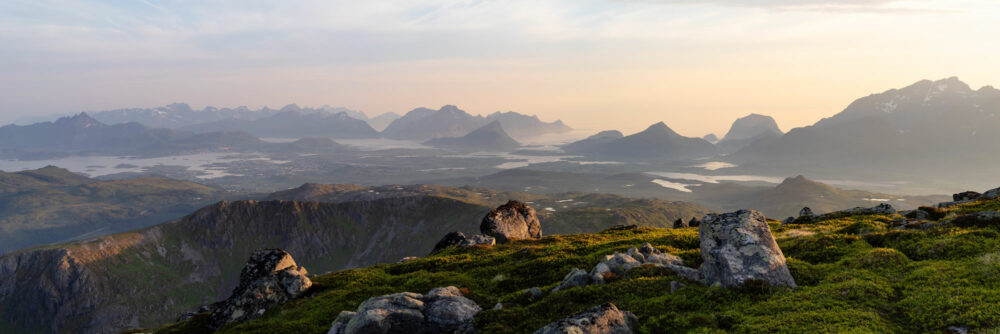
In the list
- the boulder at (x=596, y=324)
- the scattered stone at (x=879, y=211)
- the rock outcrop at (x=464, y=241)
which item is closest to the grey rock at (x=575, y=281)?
the boulder at (x=596, y=324)

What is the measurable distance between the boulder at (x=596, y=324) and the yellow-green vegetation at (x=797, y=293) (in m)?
1.12

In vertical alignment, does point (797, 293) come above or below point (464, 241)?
above

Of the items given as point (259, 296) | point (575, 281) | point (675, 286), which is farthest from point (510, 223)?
point (675, 286)

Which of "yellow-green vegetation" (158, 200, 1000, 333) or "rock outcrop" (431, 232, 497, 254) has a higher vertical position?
"yellow-green vegetation" (158, 200, 1000, 333)

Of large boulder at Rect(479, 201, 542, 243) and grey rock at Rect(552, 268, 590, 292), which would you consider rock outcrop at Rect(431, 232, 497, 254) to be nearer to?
large boulder at Rect(479, 201, 542, 243)

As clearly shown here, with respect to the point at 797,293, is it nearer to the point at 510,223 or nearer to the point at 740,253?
the point at 740,253

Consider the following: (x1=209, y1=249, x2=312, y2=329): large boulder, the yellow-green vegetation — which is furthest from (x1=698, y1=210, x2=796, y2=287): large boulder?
(x1=209, y1=249, x2=312, y2=329): large boulder

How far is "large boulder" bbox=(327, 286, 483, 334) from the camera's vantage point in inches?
829

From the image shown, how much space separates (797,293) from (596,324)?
10575 millimetres

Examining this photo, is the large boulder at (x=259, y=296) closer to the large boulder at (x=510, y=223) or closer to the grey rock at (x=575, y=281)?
the grey rock at (x=575, y=281)

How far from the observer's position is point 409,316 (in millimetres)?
21969

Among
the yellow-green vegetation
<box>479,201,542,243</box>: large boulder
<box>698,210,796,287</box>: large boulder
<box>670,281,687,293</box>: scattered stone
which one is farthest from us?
<box>479,201,542,243</box>: large boulder

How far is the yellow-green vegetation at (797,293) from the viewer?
54.1ft

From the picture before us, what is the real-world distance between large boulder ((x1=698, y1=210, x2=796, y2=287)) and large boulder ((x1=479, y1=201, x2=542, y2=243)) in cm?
4220
